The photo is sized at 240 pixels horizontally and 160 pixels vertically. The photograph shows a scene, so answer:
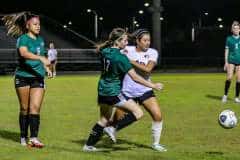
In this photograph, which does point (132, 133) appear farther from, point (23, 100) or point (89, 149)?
point (23, 100)

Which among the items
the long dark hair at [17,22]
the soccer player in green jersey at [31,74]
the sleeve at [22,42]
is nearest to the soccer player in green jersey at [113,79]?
the soccer player in green jersey at [31,74]

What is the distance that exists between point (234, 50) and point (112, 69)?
9.77 meters

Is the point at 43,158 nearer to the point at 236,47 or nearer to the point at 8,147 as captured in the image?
the point at 8,147

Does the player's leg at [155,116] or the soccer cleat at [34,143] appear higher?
the player's leg at [155,116]

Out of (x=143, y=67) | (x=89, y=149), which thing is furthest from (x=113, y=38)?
(x=89, y=149)

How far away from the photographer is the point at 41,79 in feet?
36.6

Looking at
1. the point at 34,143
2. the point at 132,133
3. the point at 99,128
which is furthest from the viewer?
the point at 132,133

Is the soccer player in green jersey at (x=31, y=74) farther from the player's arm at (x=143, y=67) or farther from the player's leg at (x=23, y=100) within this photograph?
the player's arm at (x=143, y=67)

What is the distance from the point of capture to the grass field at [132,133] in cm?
1024

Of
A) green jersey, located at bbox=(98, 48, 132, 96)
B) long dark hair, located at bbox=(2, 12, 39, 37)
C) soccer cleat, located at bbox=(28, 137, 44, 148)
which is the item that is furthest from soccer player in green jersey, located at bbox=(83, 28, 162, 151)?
long dark hair, located at bbox=(2, 12, 39, 37)

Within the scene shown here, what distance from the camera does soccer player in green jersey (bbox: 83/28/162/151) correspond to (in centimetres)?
1021

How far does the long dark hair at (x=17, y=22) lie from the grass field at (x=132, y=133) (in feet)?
6.36

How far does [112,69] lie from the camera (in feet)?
33.8

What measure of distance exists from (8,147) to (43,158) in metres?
1.29
